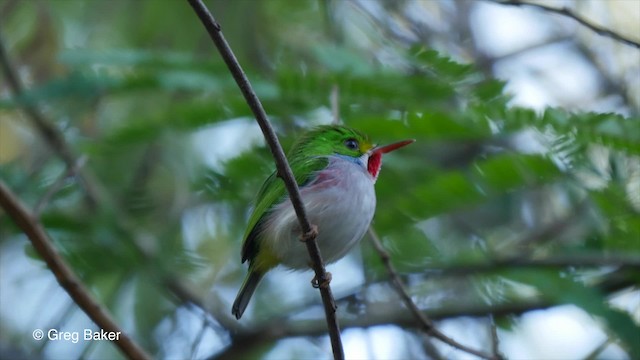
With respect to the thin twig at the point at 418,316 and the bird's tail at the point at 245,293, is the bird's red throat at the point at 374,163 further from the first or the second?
the bird's tail at the point at 245,293

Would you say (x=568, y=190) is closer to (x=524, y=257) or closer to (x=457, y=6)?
(x=524, y=257)

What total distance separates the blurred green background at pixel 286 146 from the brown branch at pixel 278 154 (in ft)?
2.68

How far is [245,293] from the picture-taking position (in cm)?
379

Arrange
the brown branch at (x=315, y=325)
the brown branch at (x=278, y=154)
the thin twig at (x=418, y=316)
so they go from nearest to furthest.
A: the brown branch at (x=278, y=154)
the thin twig at (x=418, y=316)
the brown branch at (x=315, y=325)

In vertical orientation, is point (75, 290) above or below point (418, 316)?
below

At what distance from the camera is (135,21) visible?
610 cm

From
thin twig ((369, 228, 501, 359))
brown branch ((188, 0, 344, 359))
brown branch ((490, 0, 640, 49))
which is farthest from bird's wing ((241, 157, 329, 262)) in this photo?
brown branch ((490, 0, 640, 49))

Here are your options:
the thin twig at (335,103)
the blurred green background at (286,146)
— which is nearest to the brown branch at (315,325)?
the blurred green background at (286,146)

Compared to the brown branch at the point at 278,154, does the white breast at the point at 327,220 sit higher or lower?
lower

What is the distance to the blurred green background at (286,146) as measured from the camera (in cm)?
406

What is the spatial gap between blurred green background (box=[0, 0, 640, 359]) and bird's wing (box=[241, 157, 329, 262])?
0.25 m

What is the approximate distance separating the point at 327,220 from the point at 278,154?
3.01 feet

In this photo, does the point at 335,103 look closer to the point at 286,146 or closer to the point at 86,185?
the point at 286,146

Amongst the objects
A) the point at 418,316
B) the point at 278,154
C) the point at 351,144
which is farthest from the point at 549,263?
the point at 278,154
